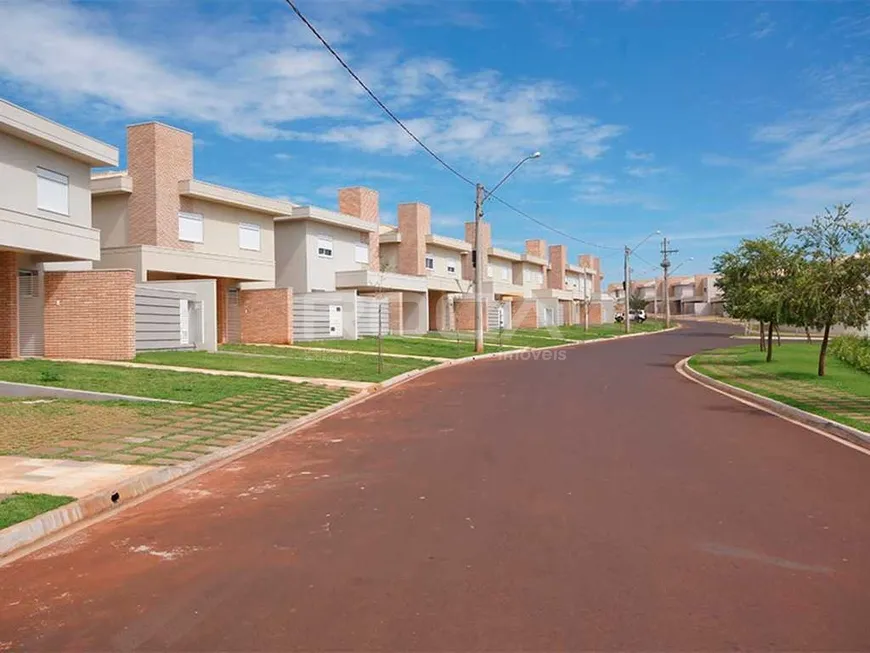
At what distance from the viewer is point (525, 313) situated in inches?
2852

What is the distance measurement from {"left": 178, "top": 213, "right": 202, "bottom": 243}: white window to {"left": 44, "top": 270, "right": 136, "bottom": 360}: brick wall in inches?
376

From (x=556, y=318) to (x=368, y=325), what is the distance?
37.5 m

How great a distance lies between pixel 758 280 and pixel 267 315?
66.4 feet

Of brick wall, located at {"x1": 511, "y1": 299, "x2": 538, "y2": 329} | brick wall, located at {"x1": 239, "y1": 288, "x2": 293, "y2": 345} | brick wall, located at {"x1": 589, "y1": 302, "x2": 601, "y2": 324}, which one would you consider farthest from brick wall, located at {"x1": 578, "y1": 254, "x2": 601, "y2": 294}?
brick wall, located at {"x1": 239, "y1": 288, "x2": 293, "y2": 345}

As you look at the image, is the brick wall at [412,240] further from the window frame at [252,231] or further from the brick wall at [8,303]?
the brick wall at [8,303]

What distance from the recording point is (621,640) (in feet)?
14.4

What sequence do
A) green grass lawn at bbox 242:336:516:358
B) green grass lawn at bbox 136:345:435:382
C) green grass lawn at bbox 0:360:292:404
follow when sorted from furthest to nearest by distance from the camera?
green grass lawn at bbox 242:336:516:358, green grass lawn at bbox 136:345:435:382, green grass lawn at bbox 0:360:292:404

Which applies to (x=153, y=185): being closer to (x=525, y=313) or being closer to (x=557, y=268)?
(x=525, y=313)

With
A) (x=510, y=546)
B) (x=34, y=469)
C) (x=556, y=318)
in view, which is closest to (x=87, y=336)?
(x=34, y=469)

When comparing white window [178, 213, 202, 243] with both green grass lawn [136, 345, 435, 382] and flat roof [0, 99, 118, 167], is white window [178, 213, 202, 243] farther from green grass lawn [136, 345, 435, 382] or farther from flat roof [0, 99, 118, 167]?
flat roof [0, 99, 118, 167]

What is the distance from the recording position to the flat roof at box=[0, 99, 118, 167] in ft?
66.6

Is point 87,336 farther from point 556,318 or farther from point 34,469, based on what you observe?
point 556,318

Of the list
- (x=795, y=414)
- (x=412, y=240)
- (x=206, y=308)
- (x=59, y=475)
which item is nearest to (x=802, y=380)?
(x=795, y=414)

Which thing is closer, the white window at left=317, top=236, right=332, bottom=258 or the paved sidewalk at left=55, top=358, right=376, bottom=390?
the paved sidewalk at left=55, top=358, right=376, bottom=390
